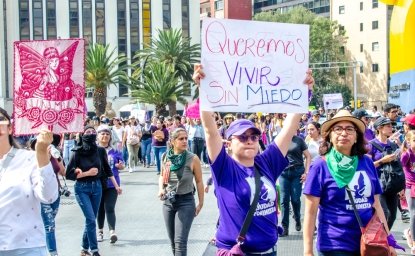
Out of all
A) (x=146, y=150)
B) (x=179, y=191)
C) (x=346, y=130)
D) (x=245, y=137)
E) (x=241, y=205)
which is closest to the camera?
(x=241, y=205)

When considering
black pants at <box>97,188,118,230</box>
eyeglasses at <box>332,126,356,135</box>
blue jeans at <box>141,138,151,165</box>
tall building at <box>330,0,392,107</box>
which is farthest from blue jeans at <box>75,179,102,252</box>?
tall building at <box>330,0,392,107</box>

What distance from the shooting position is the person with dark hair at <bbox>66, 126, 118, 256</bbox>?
8.52 metres

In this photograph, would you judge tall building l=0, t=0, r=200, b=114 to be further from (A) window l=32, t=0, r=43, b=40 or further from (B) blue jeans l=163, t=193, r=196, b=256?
(B) blue jeans l=163, t=193, r=196, b=256

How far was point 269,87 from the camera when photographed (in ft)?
16.2

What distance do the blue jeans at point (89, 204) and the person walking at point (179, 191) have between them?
131 centimetres

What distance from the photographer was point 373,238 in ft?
15.2

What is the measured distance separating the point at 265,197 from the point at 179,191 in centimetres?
312

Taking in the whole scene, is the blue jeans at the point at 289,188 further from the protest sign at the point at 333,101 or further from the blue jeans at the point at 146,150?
the protest sign at the point at 333,101

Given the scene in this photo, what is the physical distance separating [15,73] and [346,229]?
3508 mm

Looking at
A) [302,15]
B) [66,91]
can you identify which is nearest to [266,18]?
[302,15]

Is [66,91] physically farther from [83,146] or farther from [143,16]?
[143,16]

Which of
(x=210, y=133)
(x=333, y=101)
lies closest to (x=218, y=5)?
(x=333, y=101)

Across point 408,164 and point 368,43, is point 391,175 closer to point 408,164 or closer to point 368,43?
point 408,164

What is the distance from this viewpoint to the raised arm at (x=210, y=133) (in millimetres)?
4551
